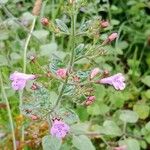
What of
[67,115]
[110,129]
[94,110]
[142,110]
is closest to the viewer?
[67,115]

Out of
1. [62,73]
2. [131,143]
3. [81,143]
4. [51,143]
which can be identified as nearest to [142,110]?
[131,143]

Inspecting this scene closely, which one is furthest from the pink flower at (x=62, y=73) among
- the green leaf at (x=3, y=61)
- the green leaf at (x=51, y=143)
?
the green leaf at (x=3, y=61)

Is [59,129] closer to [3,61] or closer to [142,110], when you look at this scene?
[3,61]

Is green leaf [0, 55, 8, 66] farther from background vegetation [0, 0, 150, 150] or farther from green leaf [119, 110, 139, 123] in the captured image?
green leaf [119, 110, 139, 123]

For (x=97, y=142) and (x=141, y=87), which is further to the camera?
(x=141, y=87)

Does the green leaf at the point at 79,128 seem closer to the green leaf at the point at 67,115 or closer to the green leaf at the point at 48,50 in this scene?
the green leaf at the point at 67,115

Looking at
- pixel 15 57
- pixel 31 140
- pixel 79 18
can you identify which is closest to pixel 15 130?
pixel 31 140

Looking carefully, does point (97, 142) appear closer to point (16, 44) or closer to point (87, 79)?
point (16, 44)

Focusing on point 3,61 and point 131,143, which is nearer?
point 131,143

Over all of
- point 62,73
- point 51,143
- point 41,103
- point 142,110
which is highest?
point 62,73
